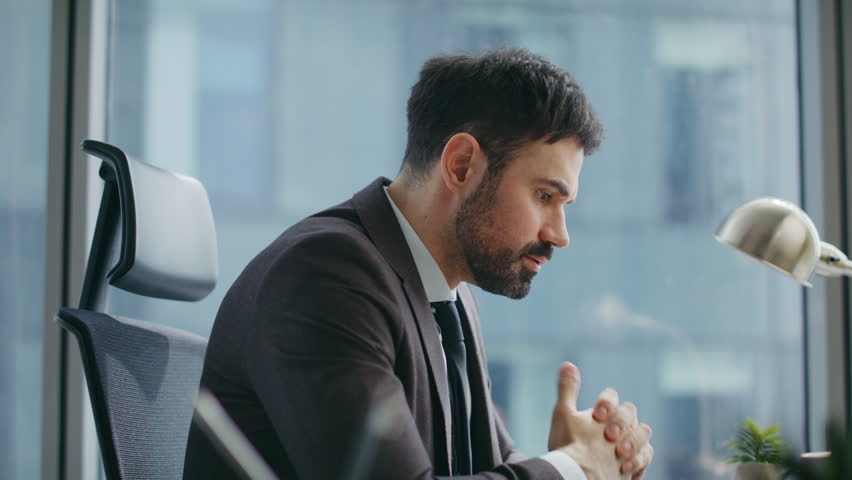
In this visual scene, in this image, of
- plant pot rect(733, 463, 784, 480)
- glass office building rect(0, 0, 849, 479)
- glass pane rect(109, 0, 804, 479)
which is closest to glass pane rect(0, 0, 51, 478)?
glass office building rect(0, 0, 849, 479)

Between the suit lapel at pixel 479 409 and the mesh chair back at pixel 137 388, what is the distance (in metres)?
0.44

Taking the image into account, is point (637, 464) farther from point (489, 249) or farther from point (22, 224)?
point (22, 224)

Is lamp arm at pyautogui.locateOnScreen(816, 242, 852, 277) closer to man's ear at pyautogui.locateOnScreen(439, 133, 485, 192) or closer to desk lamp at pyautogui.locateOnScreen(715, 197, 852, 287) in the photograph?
desk lamp at pyautogui.locateOnScreen(715, 197, 852, 287)

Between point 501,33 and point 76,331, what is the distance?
132 centimetres

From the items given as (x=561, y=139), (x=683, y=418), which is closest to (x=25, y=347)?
(x=561, y=139)

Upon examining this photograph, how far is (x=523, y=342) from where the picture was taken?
1.85 metres

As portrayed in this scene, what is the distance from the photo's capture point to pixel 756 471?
1.23 meters

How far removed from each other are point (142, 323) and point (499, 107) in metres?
0.62

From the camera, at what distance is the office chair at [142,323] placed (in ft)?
2.99

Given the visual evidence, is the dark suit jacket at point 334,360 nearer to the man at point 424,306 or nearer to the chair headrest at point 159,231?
the man at point 424,306

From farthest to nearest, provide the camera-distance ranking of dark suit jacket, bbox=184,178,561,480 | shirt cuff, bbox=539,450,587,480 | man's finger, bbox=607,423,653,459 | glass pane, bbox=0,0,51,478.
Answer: glass pane, bbox=0,0,51,478, man's finger, bbox=607,423,653,459, shirt cuff, bbox=539,450,587,480, dark suit jacket, bbox=184,178,561,480

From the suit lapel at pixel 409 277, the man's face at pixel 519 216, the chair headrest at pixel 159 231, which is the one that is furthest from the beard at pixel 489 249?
the chair headrest at pixel 159 231

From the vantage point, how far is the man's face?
Result: 3.76 ft

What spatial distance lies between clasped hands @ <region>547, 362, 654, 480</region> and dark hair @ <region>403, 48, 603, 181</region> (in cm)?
38
